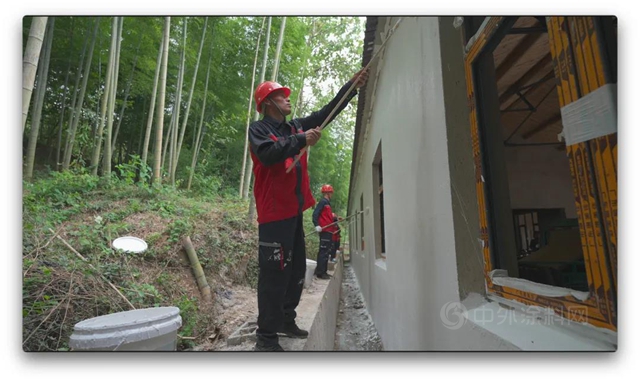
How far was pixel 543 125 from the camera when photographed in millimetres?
3246

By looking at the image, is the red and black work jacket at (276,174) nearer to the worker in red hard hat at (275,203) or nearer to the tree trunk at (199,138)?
the worker in red hard hat at (275,203)

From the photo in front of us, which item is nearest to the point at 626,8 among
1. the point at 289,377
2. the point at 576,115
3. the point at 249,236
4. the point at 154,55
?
the point at 576,115

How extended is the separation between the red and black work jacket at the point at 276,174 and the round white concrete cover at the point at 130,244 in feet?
5.29

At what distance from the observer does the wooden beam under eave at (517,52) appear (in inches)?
66.3

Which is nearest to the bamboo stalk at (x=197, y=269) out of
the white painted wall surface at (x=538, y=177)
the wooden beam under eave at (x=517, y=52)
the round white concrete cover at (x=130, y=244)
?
the round white concrete cover at (x=130, y=244)

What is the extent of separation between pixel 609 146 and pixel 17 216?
74.6 inches

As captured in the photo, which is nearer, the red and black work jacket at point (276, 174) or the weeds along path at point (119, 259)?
the red and black work jacket at point (276, 174)

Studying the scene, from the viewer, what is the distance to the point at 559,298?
32.5 inches

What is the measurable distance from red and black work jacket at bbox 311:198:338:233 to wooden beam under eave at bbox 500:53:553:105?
9.11 ft

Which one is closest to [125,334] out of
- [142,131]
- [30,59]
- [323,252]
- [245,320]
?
[30,59]

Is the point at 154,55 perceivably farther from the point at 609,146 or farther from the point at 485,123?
the point at 609,146

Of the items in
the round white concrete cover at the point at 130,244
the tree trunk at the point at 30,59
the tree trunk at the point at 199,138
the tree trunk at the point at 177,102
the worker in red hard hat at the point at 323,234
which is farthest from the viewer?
the tree trunk at the point at 199,138

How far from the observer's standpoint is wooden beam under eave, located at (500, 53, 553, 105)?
2.01m

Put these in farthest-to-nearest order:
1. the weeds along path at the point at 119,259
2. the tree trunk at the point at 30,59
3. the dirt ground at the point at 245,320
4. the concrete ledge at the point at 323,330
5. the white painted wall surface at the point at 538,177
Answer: the white painted wall surface at the point at 538,177 < the dirt ground at the point at 245,320 < the concrete ledge at the point at 323,330 < the weeds along path at the point at 119,259 < the tree trunk at the point at 30,59
